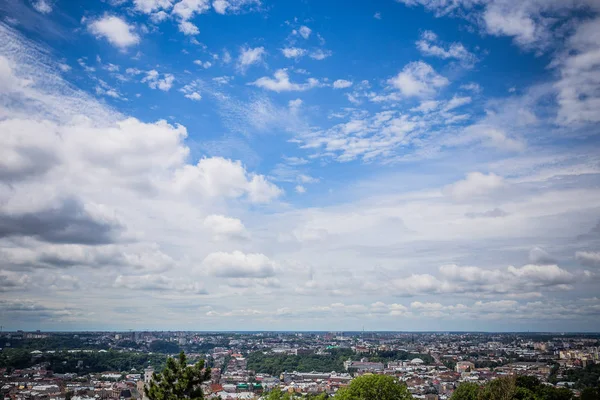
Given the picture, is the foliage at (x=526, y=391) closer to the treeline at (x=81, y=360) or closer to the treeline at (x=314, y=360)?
the treeline at (x=314, y=360)

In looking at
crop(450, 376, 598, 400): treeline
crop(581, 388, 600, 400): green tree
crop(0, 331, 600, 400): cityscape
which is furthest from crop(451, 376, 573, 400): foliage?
crop(0, 331, 600, 400): cityscape

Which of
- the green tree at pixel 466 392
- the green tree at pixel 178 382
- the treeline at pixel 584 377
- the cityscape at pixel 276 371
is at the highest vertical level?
the green tree at pixel 178 382

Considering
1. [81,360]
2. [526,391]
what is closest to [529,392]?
[526,391]

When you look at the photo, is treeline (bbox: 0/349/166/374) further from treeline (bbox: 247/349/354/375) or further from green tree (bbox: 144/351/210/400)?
green tree (bbox: 144/351/210/400)

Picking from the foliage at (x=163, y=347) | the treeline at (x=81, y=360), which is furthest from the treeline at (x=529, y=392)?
the foliage at (x=163, y=347)

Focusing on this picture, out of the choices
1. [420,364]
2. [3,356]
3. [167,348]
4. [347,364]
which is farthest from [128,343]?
[420,364]

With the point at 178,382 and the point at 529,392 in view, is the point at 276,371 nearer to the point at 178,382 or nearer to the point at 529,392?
the point at 529,392
